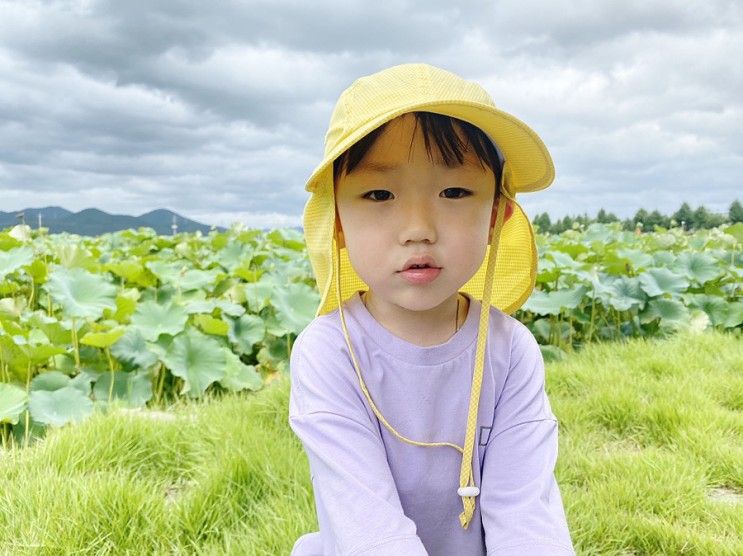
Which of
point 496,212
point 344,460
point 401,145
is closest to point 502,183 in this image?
point 496,212

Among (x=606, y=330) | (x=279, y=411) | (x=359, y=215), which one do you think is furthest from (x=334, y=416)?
(x=606, y=330)

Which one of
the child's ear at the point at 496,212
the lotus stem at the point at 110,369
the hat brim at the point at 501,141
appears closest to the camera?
the hat brim at the point at 501,141

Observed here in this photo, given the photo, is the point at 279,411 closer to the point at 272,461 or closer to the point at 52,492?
the point at 272,461

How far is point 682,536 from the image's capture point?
5.26 feet

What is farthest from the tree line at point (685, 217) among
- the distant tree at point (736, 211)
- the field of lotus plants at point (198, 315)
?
the field of lotus plants at point (198, 315)

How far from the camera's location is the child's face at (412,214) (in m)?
1.02

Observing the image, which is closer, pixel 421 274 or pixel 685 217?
pixel 421 274

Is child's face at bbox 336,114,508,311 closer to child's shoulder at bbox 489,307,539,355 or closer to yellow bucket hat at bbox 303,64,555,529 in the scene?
yellow bucket hat at bbox 303,64,555,529

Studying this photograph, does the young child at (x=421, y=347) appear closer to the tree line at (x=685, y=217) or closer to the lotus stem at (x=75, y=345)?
the lotus stem at (x=75, y=345)

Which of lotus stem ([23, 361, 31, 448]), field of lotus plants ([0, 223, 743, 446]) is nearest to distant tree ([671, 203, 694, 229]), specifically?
field of lotus plants ([0, 223, 743, 446])

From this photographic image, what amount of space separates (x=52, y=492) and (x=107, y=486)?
14 centimetres

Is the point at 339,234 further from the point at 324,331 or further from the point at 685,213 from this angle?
the point at 685,213

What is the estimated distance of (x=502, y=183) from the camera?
1.16m

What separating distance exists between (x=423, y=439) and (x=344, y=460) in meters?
0.14
